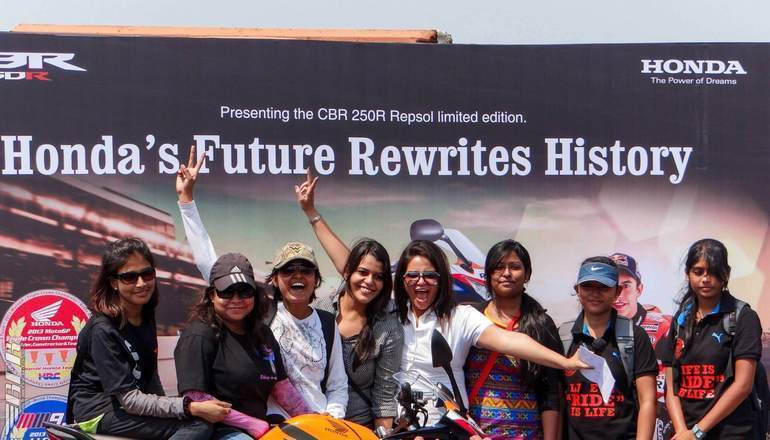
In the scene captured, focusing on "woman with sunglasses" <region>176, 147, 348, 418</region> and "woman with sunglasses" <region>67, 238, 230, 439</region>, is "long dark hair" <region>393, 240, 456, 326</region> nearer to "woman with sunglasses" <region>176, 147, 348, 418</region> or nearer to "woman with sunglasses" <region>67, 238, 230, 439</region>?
"woman with sunglasses" <region>176, 147, 348, 418</region>

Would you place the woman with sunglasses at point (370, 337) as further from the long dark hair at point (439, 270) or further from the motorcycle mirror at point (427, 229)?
the motorcycle mirror at point (427, 229)

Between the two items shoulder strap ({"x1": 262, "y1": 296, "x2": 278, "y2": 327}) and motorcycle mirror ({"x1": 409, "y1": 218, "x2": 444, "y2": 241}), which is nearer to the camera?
shoulder strap ({"x1": 262, "y1": 296, "x2": 278, "y2": 327})

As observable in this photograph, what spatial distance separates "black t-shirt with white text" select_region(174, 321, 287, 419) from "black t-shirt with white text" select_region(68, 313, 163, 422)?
0.65 ft

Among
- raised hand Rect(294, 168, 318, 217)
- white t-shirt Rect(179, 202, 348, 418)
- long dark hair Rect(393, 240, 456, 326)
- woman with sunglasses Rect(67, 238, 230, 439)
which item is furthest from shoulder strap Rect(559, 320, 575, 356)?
woman with sunglasses Rect(67, 238, 230, 439)

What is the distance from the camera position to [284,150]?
4.75m

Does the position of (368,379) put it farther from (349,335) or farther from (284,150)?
(284,150)

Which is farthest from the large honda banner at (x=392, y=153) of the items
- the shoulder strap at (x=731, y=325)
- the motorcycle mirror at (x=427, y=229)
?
the shoulder strap at (x=731, y=325)

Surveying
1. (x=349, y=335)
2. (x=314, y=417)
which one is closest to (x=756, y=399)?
(x=349, y=335)

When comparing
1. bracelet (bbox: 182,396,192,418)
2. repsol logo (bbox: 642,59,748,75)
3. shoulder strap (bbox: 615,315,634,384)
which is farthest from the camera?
repsol logo (bbox: 642,59,748,75)

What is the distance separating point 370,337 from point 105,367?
3.63 ft

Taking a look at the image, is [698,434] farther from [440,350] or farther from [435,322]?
[440,350]

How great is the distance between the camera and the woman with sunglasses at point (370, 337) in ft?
12.5

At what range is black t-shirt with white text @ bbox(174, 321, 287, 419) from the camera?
3.29m

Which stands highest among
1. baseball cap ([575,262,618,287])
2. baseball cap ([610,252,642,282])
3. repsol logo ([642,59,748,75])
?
repsol logo ([642,59,748,75])
